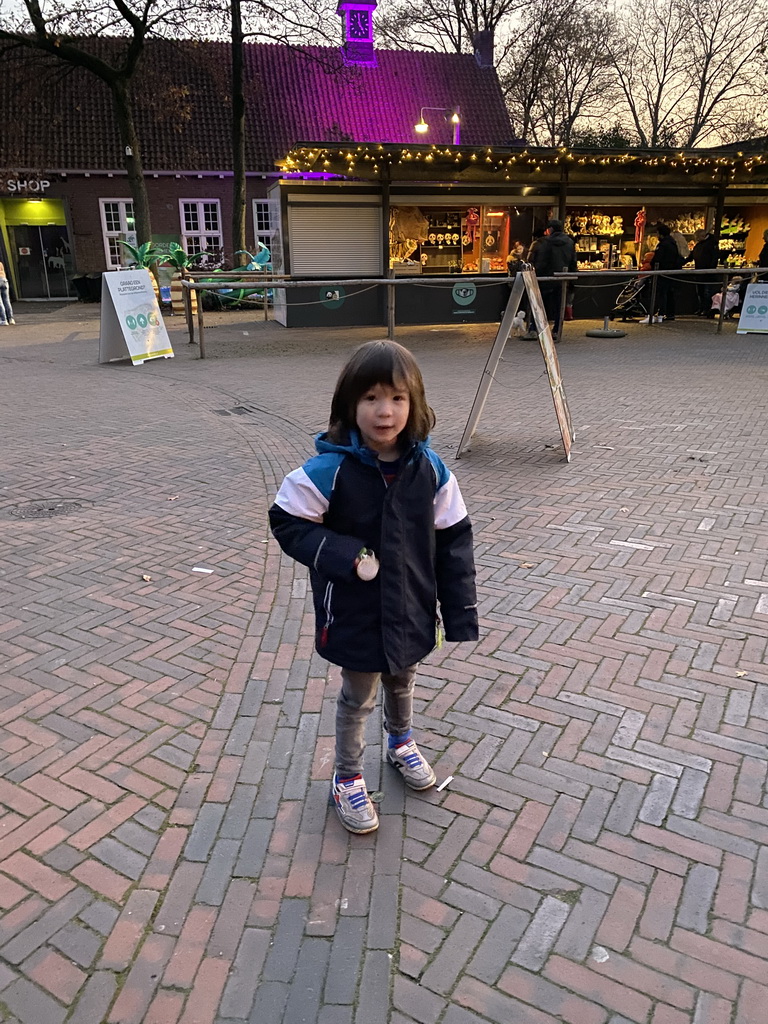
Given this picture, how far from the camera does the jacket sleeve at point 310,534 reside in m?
2.21

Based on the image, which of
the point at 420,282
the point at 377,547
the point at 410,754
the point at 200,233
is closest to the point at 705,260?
the point at 420,282

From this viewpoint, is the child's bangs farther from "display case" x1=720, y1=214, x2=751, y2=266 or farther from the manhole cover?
"display case" x1=720, y1=214, x2=751, y2=266

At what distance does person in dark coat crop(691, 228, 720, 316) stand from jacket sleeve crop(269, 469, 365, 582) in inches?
688

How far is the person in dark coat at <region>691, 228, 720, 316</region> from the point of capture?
1750cm

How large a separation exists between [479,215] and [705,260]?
5343 mm

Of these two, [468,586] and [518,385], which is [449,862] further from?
[518,385]

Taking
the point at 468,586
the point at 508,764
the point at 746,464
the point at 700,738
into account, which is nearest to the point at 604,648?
the point at 700,738

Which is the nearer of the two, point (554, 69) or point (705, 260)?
point (705, 260)

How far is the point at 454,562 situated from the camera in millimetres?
2455

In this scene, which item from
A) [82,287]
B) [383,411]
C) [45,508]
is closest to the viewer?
[383,411]

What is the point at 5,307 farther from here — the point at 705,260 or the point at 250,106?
the point at 705,260

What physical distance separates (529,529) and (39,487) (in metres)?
3.86

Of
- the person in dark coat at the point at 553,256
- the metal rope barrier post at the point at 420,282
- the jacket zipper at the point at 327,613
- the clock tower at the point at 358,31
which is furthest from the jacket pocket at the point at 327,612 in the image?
the clock tower at the point at 358,31

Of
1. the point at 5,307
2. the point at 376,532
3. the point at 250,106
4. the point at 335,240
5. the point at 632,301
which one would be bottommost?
the point at 5,307
